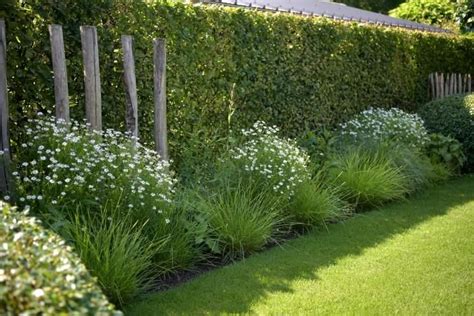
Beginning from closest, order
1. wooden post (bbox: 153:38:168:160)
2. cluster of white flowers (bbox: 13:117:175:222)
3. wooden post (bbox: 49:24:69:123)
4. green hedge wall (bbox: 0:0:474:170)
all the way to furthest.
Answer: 1. cluster of white flowers (bbox: 13:117:175:222)
2. wooden post (bbox: 49:24:69:123)
3. green hedge wall (bbox: 0:0:474:170)
4. wooden post (bbox: 153:38:168:160)

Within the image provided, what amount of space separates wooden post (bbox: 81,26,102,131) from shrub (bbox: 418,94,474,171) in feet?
23.1

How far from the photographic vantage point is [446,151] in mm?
9797

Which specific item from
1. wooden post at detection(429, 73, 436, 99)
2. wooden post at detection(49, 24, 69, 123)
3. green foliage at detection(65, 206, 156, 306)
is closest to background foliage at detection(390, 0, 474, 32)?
wooden post at detection(429, 73, 436, 99)

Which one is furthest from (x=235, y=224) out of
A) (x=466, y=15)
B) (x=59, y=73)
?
(x=466, y=15)

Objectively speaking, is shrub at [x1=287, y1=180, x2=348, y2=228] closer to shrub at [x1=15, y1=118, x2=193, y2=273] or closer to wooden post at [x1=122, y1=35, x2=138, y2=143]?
shrub at [x1=15, y1=118, x2=193, y2=273]

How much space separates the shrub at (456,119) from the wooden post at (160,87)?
621cm

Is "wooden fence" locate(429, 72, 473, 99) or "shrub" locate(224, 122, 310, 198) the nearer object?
"shrub" locate(224, 122, 310, 198)

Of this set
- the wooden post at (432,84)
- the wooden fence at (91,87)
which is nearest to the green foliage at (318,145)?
the wooden fence at (91,87)

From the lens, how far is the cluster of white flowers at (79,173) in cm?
460

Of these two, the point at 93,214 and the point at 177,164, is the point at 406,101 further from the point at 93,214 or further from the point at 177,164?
the point at 93,214

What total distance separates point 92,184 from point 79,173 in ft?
0.48

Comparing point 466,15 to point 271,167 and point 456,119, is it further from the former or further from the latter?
point 271,167

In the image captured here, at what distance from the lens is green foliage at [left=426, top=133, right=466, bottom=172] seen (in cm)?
973

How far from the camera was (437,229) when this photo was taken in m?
6.40
